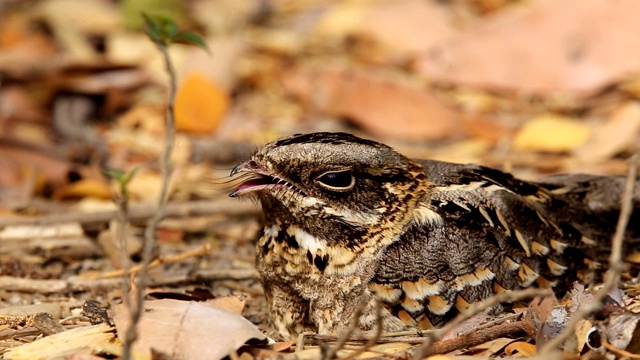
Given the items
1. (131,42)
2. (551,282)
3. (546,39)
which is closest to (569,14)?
(546,39)

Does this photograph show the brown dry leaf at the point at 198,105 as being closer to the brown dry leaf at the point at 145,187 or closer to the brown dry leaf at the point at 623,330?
the brown dry leaf at the point at 145,187

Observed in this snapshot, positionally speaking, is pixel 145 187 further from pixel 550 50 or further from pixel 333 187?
pixel 550 50

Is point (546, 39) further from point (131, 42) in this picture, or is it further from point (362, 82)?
point (131, 42)

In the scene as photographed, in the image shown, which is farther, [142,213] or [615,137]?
[615,137]

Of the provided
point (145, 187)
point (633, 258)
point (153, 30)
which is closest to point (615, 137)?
point (633, 258)

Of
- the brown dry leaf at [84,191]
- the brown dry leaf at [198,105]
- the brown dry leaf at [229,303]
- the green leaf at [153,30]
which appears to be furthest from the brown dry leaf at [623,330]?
the brown dry leaf at [198,105]

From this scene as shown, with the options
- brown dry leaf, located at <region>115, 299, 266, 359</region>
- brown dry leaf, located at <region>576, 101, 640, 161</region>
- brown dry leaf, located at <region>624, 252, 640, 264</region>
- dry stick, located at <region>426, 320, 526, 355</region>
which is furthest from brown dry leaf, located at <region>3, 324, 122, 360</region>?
brown dry leaf, located at <region>576, 101, 640, 161</region>

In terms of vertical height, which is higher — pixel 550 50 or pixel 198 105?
pixel 550 50
